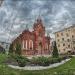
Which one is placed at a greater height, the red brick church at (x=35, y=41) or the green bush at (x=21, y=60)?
the red brick church at (x=35, y=41)

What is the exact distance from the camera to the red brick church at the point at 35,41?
31.0ft

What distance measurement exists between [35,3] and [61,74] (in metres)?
2.28

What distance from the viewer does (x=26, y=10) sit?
31.6 feet

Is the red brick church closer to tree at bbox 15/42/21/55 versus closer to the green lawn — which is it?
tree at bbox 15/42/21/55

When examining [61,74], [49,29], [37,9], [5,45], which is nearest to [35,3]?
[37,9]

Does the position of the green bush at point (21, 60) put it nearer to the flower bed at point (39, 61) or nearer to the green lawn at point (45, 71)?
the flower bed at point (39, 61)

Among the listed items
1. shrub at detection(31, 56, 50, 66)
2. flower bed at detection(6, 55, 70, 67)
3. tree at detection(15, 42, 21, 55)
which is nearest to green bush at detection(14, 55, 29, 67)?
flower bed at detection(6, 55, 70, 67)

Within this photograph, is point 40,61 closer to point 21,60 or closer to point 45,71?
point 45,71

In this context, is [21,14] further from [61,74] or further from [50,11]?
[61,74]

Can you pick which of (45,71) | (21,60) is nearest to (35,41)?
(21,60)

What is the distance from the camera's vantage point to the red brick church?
945 centimetres

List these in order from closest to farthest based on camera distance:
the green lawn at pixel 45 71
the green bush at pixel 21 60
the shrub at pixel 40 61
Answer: the green lawn at pixel 45 71
the green bush at pixel 21 60
the shrub at pixel 40 61

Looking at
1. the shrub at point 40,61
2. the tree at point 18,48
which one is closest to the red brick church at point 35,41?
the tree at point 18,48

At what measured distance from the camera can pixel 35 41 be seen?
9.58 metres
